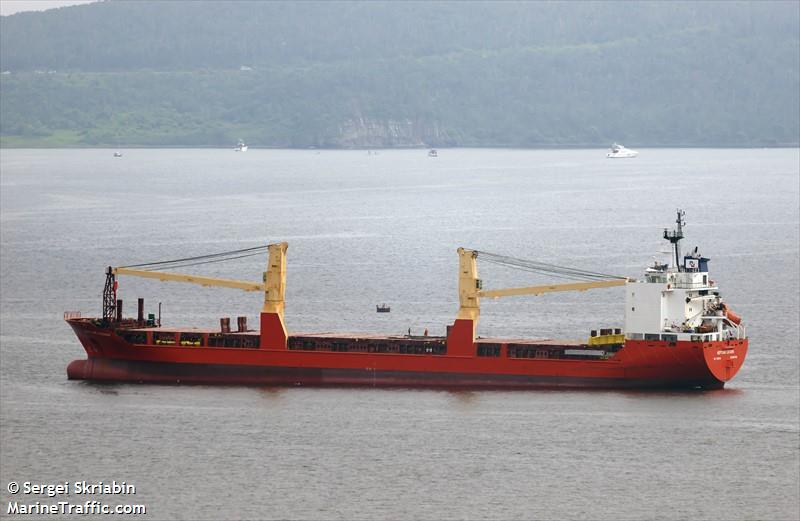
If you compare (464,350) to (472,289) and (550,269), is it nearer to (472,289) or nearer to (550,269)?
(472,289)

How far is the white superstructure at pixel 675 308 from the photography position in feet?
240

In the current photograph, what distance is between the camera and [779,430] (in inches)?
2603

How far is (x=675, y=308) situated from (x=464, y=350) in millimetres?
9963

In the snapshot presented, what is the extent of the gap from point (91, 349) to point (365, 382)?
13921 millimetres

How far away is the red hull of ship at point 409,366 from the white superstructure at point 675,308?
0.61m

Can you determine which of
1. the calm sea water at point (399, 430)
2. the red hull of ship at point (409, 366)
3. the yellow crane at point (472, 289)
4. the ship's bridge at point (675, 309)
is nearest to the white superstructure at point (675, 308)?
the ship's bridge at point (675, 309)

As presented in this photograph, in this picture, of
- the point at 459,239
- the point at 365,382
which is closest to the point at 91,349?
the point at 365,382

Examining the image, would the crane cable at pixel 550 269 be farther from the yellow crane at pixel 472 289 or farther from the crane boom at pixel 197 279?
the crane boom at pixel 197 279

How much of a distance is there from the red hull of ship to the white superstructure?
1.99ft

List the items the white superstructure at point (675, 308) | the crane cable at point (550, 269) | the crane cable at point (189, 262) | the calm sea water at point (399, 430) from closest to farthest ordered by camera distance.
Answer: the calm sea water at point (399, 430), the white superstructure at point (675, 308), the crane cable at point (550, 269), the crane cable at point (189, 262)

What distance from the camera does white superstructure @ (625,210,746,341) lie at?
7306 cm

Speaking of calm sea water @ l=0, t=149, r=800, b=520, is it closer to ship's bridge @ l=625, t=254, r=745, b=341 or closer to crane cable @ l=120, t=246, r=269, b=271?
crane cable @ l=120, t=246, r=269, b=271

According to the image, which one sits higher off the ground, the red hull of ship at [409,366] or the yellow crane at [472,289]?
the yellow crane at [472,289]

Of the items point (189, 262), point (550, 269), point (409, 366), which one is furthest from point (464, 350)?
point (189, 262)
